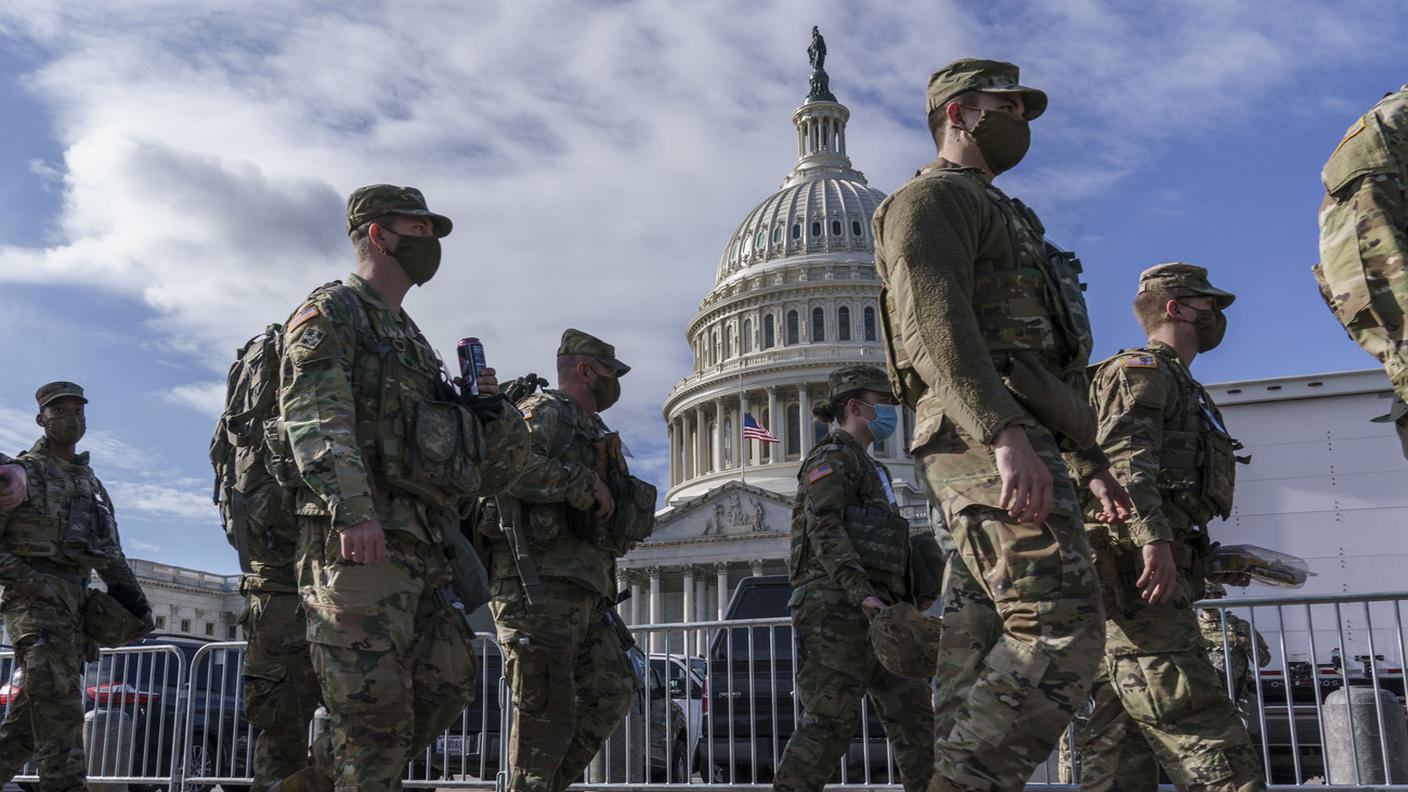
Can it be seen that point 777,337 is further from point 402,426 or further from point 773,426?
point 402,426

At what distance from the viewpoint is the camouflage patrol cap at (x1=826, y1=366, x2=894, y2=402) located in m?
6.17

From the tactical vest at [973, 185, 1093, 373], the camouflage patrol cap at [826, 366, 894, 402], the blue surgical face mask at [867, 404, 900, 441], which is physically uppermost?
the camouflage patrol cap at [826, 366, 894, 402]

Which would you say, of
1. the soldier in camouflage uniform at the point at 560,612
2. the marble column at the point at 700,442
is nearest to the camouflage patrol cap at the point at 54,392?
the soldier in camouflage uniform at the point at 560,612

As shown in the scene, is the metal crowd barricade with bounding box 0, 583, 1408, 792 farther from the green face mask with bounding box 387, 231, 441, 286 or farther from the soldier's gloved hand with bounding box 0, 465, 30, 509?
the green face mask with bounding box 387, 231, 441, 286

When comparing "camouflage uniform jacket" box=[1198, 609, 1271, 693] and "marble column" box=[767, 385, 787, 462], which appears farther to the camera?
"marble column" box=[767, 385, 787, 462]

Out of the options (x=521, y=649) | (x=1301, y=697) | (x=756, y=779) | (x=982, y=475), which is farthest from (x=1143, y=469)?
(x=1301, y=697)

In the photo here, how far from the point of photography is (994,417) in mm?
3262

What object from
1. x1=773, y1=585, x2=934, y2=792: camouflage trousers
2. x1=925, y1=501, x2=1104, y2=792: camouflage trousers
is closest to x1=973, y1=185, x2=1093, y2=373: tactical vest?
x1=925, y1=501, x2=1104, y2=792: camouflage trousers

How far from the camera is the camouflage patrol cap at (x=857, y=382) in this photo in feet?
20.2

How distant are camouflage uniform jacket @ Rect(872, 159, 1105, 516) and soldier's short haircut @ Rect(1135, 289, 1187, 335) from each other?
1411 mm

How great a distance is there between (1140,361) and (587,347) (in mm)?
2573

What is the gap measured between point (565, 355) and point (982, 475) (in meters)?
3.11

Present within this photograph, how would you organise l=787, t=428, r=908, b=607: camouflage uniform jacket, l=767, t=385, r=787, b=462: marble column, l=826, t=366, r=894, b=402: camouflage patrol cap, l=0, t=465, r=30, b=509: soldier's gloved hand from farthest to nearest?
1. l=767, t=385, r=787, b=462: marble column
2. l=0, t=465, r=30, b=509: soldier's gloved hand
3. l=826, t=366, r=894, b=402: camouflage patrol cap
4. l=787, t=428, r=908, b=607: camouflage uniform jacket

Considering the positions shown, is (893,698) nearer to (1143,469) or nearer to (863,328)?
(1143,469)
